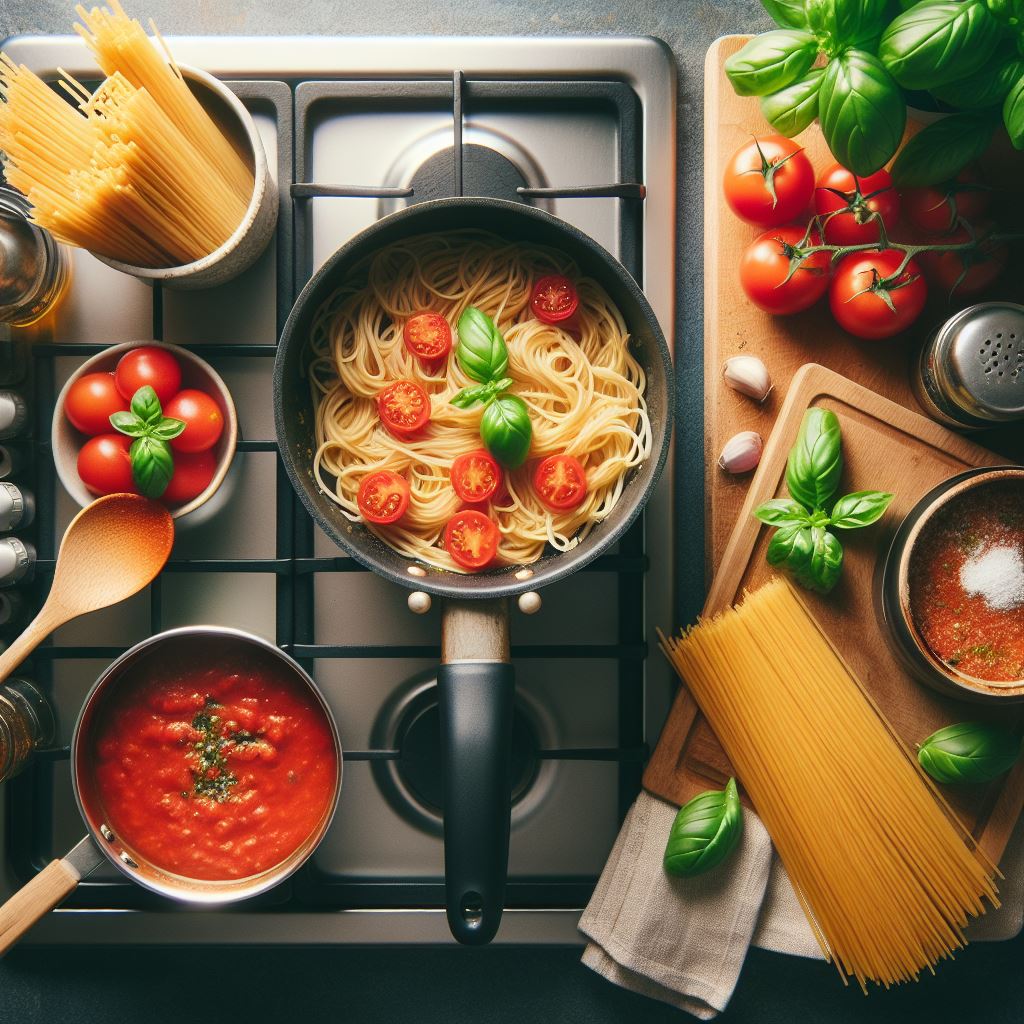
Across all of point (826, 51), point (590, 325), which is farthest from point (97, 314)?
point (826, 51)

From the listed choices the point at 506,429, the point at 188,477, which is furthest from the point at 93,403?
the point at 506,429

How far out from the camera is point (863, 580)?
1.30 metres

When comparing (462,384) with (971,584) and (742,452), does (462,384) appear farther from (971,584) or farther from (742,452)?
(971,584)

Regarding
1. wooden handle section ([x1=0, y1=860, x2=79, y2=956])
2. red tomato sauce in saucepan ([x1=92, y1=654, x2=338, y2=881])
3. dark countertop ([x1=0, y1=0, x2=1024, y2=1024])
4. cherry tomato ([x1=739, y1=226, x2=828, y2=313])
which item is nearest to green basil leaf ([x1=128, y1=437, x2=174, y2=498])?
red tomato sauce in saucepan ([x1=92, y1=654, x2=338, y2=881])

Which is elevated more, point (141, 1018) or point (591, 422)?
point (591, 422)

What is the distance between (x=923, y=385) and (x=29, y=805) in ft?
4.82

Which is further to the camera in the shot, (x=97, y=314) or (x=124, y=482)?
(x=97, y=314)

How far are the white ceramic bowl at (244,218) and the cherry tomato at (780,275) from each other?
2.25 ft

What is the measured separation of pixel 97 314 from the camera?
1.27 metres

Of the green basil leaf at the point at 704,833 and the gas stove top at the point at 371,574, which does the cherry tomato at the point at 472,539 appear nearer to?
the gas stove top at the point at 371,574

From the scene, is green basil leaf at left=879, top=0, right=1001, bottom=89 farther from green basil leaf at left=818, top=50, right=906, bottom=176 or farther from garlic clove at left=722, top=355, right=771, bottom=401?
garlic clove at left=722, top=355, right=771, bottom=401

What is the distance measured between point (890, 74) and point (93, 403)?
43.6 inches

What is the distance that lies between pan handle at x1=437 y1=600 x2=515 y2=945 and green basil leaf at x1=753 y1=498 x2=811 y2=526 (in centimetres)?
47

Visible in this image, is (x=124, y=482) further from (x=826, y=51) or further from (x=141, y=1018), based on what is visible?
(x=826, y=51)
